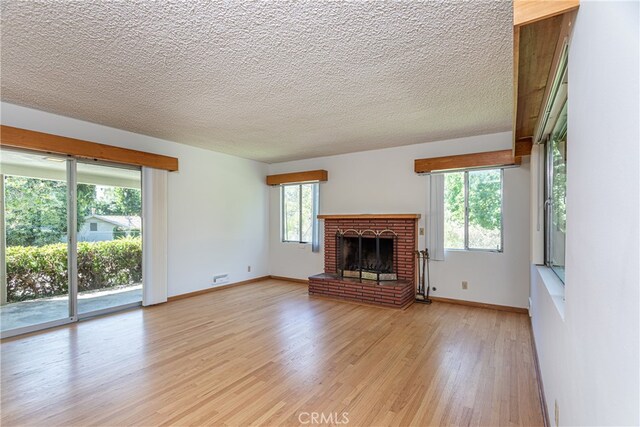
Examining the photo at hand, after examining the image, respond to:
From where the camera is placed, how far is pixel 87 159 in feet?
12.7

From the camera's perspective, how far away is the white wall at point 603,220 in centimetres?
66

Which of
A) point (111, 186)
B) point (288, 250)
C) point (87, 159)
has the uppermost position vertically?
point (87, 159)

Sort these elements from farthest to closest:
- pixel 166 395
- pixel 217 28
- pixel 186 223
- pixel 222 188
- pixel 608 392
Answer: pixel 222 188, pixel 186 223, pixel 166 395, pixel 217 28, pixel 608 392

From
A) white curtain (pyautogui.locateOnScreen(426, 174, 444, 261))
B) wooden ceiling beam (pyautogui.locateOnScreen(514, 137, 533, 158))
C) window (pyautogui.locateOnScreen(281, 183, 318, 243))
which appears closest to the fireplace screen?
white curtain (pyautogui.locateOnScreen(426, 174, 444, 261))

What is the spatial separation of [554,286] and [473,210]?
2.41 m

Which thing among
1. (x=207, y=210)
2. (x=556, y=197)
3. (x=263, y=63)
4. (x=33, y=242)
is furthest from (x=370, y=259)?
(x=33, y=242)

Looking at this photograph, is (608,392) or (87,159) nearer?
(608,392)

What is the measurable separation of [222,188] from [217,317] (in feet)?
8.16

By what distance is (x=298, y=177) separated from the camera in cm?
593

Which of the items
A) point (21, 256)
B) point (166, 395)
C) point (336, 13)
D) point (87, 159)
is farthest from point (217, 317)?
point (336, 13)

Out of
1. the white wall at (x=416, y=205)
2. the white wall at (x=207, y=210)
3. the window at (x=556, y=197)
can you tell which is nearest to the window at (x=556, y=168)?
the window at (x=556, y=197)

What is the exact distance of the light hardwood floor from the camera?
1986 mm

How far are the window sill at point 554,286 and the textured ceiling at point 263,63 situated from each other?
1.70m

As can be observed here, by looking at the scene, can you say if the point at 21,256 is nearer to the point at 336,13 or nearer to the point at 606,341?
the point at 336,13
